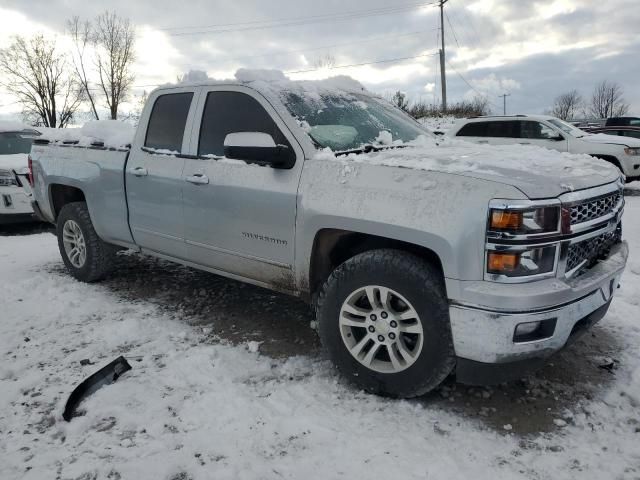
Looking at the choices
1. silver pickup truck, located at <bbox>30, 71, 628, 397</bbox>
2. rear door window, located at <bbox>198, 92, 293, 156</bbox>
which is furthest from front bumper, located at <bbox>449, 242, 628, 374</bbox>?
rear door window, located at <bbox>198, 92, 293, 156</bbox>

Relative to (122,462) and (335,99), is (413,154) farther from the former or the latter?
(122,462)

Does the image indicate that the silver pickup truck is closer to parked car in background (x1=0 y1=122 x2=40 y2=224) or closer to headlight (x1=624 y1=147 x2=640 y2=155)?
parked car in background (x1=0 y1=122 x2=40 y2=224)

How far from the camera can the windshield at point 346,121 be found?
10.9ft

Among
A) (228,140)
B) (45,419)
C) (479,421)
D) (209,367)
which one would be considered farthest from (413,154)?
(45,419)

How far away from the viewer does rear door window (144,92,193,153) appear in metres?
3.97

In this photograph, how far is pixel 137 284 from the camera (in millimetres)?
5094

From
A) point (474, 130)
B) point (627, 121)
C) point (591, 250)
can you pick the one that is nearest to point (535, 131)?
point (474, 130)

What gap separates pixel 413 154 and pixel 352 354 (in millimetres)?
1292

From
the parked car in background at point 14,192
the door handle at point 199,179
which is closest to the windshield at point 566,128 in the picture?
the door handle at point 199,179

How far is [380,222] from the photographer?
2.71m

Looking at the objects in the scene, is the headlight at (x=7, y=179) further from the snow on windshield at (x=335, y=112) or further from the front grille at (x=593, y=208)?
the front grille at (x=593, y=208)

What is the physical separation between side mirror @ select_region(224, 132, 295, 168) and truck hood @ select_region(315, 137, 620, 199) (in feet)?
0.77

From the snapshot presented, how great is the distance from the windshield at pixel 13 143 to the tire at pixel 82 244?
455 cm

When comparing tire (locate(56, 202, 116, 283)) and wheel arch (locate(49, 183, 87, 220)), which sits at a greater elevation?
wheel arch (locate(49, 183, 87, 220))
